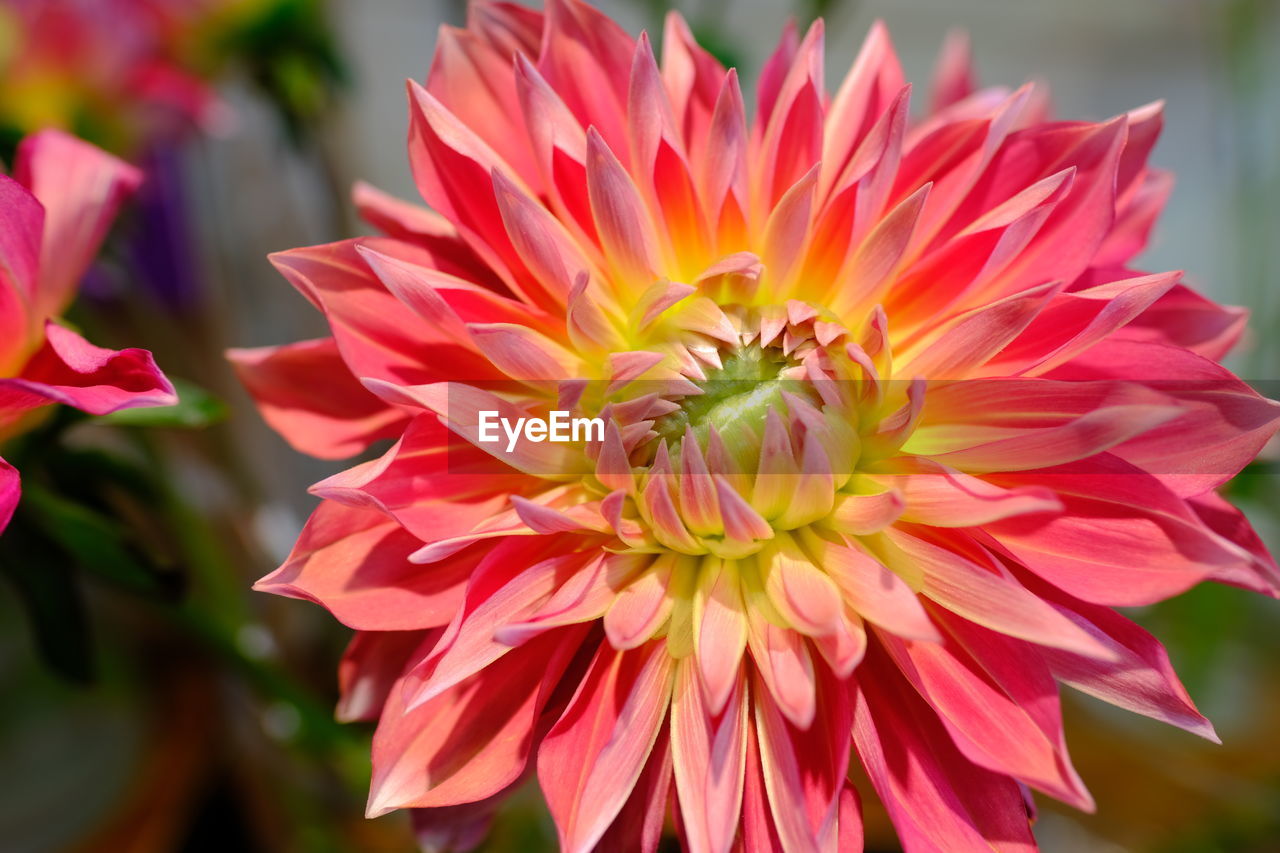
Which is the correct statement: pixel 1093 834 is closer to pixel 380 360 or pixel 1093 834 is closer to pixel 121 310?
pixel 380 360

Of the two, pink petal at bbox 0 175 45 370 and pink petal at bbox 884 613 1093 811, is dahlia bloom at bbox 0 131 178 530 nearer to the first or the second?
pink petal at bbox 0 175 45 370

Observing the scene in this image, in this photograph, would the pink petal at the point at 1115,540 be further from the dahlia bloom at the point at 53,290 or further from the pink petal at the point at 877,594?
the dahlia bloom at the point at 53,290

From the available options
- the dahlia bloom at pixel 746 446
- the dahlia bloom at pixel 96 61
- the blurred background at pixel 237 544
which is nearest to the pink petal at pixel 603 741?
the dahlia bloom at pixel 746 446

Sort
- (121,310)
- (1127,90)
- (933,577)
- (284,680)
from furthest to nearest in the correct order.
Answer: (1127,90), (121,310), (284,680), (933,577)

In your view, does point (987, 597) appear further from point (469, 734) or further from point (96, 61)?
point (96, 61)

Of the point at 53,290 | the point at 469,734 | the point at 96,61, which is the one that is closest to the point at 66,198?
the point at 53,290

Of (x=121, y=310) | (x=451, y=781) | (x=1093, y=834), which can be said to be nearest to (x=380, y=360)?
(x=451, y=781)
